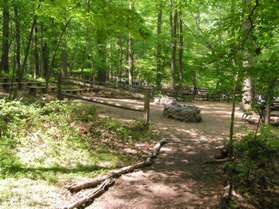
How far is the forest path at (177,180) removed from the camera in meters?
7.10

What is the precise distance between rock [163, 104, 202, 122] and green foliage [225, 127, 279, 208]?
6.29 m

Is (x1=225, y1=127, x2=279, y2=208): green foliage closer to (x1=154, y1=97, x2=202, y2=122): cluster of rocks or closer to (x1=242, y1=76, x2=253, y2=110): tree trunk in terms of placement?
(x1=242, y1=76, x2=253, y2=110): tree trunk

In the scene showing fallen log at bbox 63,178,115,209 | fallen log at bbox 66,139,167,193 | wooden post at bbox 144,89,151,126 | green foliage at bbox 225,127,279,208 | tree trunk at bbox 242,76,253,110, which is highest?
tree trunk at bbox 242,76,253,110

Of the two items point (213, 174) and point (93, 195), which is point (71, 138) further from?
point (213, 174)

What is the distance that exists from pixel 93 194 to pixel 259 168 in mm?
4101

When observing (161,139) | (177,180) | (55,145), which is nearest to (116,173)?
(177,180)

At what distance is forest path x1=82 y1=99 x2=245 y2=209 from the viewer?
7102 millimetres

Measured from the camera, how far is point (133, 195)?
747cm

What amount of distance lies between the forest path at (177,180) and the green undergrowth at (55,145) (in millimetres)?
1018

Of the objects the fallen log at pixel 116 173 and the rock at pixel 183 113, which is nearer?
the fallen log at pixel 116 173

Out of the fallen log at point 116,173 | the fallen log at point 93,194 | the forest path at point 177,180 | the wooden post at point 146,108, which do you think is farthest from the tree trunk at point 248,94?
the fallen log at point 93,194

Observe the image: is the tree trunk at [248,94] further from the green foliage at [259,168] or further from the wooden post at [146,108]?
the wooden post at [146,108]

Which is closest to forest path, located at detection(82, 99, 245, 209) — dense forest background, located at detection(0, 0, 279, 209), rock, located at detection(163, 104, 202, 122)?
dense forest background, located at detection(0, 0, 279, 209)

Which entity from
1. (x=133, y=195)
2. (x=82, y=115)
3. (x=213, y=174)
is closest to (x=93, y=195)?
(x=133, y=195)
